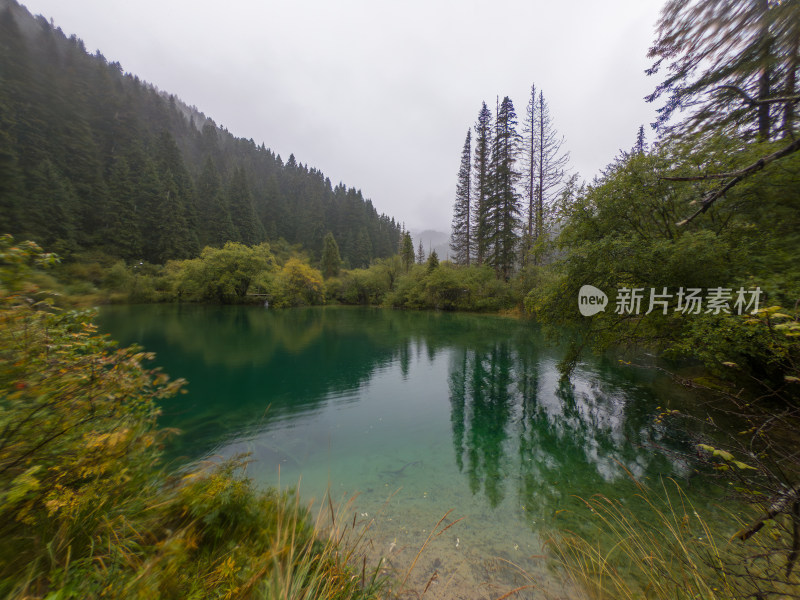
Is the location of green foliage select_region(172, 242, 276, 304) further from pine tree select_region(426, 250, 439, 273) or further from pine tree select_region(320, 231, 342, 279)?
pine tree select_region(426, 250, 439, 273)

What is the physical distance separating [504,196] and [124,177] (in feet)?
130

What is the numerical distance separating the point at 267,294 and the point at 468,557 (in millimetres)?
31889

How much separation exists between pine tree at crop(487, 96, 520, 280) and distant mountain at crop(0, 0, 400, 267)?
24.4 metres

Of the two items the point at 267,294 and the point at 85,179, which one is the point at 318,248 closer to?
the point at 267,294

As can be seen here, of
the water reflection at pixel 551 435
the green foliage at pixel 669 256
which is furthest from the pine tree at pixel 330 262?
the green foliage at pixel 669 256

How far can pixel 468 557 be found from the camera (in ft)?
9.46

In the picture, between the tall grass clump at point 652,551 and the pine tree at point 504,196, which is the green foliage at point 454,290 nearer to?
the pine tree at point 504,196

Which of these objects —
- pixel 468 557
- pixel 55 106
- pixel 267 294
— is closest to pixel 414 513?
pixel 468 557

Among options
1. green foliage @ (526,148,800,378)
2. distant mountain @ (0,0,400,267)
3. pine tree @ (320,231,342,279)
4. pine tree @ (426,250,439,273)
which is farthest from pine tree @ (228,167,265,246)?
green foliage @ (526,148,800,378)

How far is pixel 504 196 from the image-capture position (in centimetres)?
2406

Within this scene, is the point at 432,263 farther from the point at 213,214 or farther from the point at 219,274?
A: the point at 213,214

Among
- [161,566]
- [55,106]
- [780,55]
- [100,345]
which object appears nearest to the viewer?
[161,566]

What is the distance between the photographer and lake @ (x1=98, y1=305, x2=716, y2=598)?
3.13 meters

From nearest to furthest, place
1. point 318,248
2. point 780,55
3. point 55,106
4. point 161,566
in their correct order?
point 161,566
point 780,55
point 55,106
point 318,248
